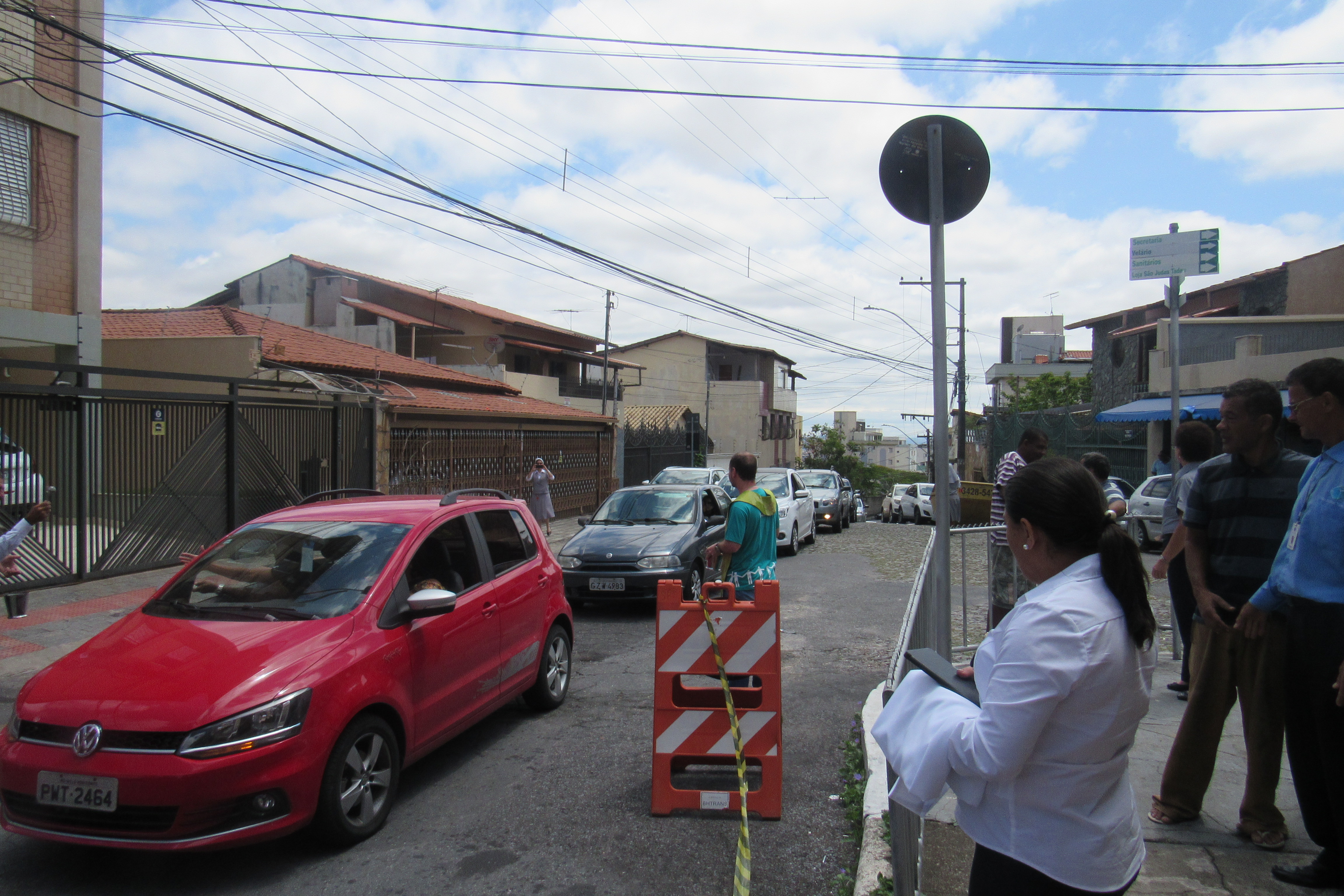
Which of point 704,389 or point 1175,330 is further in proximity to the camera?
point 704,389

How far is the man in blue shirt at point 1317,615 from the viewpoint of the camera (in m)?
3.22

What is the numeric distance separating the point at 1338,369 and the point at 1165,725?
2.71m

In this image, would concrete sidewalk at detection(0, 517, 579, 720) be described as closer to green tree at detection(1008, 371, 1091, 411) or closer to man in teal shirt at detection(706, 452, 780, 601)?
man in teal shirt at detection(706, 452, 780, 601)

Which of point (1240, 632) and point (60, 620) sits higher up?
point (1240, 632)

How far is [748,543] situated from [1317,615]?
11.2ft

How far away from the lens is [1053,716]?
191 cm

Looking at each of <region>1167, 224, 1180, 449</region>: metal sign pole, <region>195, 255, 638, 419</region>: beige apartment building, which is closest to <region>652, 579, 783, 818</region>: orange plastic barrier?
<region>1167, 224, 1180, 449</region>: metal sign pole

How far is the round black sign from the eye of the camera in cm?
399

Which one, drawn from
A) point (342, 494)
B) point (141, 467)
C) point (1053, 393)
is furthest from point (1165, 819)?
point (1053, 393)

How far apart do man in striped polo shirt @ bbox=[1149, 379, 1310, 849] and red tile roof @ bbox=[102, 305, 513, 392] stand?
57.5ft

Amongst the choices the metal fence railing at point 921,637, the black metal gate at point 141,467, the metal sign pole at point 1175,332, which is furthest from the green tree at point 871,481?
the metal fence railing at point 921,637

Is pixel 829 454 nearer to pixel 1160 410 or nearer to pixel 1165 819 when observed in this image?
pixel 1160 410

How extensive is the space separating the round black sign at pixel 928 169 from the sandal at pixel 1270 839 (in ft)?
9.40

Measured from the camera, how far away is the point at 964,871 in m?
3.58
